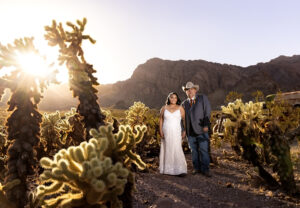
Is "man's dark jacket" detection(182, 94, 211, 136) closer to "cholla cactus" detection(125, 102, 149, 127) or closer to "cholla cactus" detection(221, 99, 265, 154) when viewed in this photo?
"cholla cactus" detection(221, 99, 265, 154)

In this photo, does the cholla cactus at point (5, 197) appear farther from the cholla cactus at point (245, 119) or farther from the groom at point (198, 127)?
the groom at point (198, 127)

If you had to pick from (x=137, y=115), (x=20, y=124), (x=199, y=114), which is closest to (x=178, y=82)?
(x=137, y=115)

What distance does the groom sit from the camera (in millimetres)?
5840

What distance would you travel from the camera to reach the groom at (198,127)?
584cm

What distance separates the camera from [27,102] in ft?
9.39

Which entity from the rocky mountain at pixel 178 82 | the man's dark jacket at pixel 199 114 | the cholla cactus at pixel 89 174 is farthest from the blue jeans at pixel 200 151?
the rocky mountain at pixel 178 82

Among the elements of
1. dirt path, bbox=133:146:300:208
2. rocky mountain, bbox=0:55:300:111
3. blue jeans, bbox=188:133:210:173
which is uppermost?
rocky mountain, bbox=0:55:300:111

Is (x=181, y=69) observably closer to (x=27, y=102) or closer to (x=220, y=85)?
(x=220, y=85)

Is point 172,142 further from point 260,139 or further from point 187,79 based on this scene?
point 187,79

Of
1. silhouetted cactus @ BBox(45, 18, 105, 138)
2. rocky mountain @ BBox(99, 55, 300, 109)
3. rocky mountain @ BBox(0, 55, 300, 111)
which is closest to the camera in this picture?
silhouetted cactus @ BBox(45, 18, 105, 138)

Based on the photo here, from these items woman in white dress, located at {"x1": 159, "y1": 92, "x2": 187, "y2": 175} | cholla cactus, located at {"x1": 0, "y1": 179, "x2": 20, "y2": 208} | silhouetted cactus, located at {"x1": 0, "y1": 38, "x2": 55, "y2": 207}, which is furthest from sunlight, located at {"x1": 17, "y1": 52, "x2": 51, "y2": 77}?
woman in white dress, located at {"x1": 159, "y1": 92, "x2": 187, "y2": 175}

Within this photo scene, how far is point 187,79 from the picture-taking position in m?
81.7

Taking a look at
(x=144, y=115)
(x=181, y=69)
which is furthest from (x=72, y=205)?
(x=181, y=69)

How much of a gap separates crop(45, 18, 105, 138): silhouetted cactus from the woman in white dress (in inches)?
111
